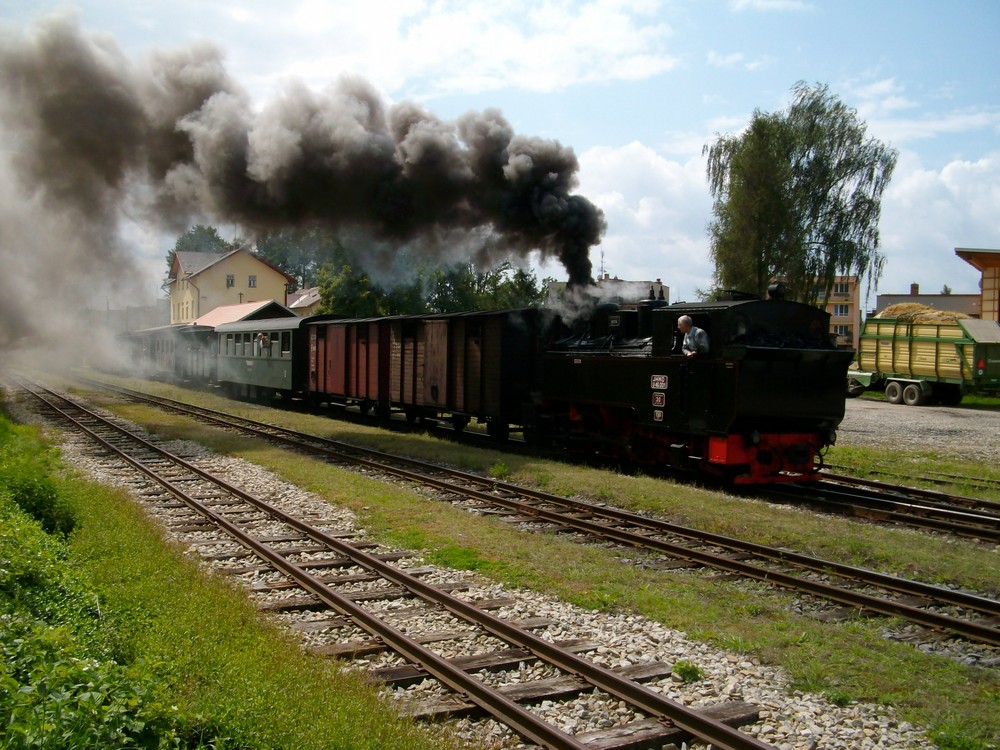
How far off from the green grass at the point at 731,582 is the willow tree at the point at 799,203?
→ 19422 millimetres

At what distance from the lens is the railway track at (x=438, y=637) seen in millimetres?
4340

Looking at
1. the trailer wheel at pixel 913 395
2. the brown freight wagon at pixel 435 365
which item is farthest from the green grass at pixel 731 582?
the trailer wheel at pixel 913 395

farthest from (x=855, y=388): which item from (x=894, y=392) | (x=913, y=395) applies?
(x=913, y=395)

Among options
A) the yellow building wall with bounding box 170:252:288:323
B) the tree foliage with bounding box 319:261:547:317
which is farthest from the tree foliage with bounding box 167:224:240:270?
the tree foliage with bounding box 319:261:547:317

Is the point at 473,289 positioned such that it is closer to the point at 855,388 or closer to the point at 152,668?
the point at 855,388

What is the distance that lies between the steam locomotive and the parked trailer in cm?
1743

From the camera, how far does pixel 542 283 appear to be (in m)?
52.4

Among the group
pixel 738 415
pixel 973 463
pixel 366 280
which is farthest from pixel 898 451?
pixel 366 280

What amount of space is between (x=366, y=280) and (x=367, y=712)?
39.5 metres

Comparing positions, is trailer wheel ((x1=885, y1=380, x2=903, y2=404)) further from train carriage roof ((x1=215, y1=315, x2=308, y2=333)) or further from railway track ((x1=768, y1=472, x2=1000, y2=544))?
train carriage roof ((x1=215, y1=315, x2=308, y2=333))

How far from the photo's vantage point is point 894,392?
29281 mm

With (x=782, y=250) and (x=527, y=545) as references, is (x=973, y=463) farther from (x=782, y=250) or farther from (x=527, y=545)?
(x=782, y=250)

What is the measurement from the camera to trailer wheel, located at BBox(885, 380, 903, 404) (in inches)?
1143

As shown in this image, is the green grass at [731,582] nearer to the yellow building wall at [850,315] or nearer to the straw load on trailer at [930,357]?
the straw load on trailer at [930,357]
